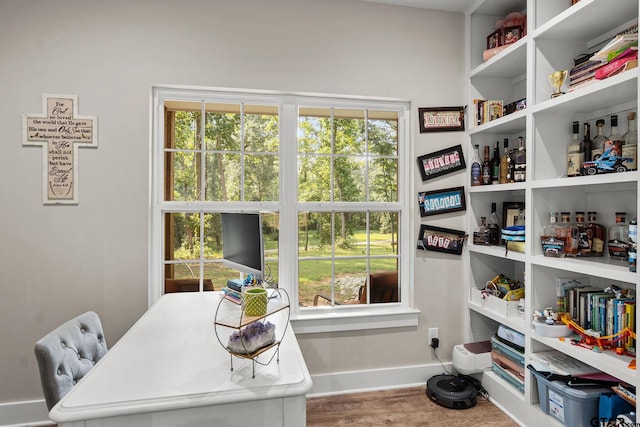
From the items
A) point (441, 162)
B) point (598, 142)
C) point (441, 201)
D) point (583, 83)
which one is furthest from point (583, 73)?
point (441, 201)

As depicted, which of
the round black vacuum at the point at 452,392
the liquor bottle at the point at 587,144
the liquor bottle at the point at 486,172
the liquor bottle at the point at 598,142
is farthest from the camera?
the liquor bottle at the point at 486,172

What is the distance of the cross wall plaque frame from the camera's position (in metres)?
2.20

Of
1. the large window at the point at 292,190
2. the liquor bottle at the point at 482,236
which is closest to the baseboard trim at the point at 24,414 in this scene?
the large window at the point at 292,190

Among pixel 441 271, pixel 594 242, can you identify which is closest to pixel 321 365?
pixel 441 271

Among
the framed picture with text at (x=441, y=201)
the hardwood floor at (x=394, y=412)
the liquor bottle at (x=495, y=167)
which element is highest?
the liquor bottle at (x=495, y=167)

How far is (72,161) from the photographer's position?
7.35ft

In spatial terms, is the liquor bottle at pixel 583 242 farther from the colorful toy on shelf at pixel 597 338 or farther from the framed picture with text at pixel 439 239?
the framed picture with text at pixel 439 239

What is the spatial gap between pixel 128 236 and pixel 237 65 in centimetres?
136

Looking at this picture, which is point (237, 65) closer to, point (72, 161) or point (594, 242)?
point (72, 161)

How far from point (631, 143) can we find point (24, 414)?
12.2 feet

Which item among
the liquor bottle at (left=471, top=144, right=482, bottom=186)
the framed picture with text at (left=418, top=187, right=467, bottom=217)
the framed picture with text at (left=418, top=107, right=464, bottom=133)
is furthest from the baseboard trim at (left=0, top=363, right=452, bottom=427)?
the framed picture with text at (left=418, top=107, right=464, bottom=133)

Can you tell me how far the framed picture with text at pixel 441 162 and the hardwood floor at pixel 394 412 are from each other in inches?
62.5

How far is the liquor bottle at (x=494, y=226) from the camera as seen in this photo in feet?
8.61

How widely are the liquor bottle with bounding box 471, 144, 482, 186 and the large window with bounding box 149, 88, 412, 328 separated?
0.50 metres
